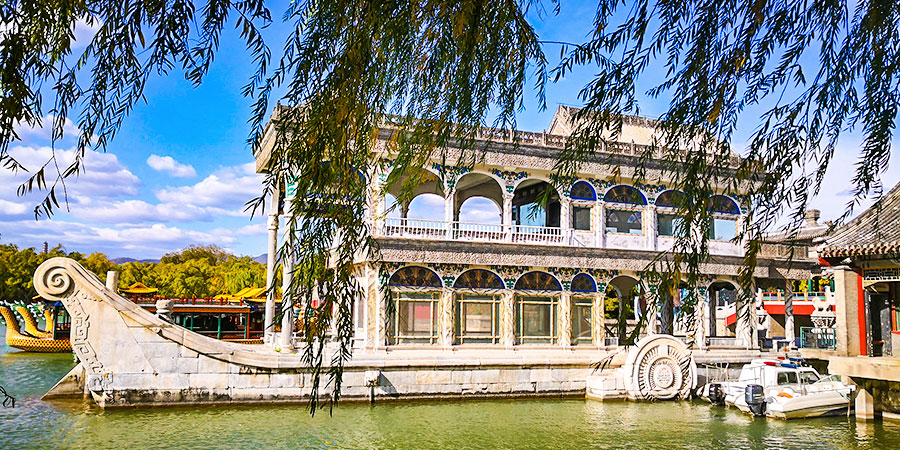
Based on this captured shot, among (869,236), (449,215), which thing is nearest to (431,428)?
(449,215)

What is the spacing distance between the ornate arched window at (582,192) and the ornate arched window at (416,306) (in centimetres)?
392

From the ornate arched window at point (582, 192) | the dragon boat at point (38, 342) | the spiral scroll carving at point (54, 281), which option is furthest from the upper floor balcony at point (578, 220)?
the dragon boat at point (38, 342)

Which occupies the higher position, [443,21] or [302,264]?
[443,21]

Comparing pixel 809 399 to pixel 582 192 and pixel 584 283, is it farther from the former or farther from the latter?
pixel 582 192

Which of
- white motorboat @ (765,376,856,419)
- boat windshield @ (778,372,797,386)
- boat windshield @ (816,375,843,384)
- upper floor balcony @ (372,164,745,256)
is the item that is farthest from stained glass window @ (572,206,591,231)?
boat windshield @ (816,375,843,384)

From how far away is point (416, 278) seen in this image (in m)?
16.7

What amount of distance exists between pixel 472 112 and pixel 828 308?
2510 cm

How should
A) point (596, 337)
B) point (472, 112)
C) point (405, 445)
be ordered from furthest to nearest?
point (596, 337) < point (405, 445) < point (472, 112)

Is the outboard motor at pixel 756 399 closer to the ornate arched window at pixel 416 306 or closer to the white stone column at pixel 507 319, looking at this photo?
the white stone column at pixel 507 319

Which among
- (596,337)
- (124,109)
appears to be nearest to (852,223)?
(596,337)

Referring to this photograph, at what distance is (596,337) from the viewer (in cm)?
1808

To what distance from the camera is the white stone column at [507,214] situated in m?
17.5

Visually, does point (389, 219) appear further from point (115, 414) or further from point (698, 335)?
point (698, 335)

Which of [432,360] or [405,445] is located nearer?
[405,445]
